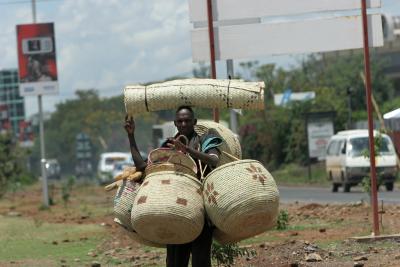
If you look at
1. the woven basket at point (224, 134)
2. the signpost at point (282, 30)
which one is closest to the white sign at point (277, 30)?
the signpost at point (282, 30)

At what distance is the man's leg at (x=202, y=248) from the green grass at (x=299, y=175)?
120 ft

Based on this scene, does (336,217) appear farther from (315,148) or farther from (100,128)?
(100,128)

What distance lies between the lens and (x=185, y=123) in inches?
384

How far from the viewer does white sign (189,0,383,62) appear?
13930mm

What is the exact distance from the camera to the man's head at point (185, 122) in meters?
9.74

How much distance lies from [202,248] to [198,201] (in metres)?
0.46

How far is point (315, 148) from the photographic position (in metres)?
47.4

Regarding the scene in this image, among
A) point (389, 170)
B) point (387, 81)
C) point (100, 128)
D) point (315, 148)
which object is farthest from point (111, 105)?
point (389, 170)

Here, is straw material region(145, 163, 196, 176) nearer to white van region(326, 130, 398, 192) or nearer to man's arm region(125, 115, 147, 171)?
man's arm region(125, 115, 147, 171)

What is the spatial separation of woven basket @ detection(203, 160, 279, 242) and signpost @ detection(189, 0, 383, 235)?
4639mm

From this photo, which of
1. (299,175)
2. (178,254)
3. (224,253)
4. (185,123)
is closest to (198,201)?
(178,254)

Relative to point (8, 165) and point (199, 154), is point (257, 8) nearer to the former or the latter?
point (199, 154)

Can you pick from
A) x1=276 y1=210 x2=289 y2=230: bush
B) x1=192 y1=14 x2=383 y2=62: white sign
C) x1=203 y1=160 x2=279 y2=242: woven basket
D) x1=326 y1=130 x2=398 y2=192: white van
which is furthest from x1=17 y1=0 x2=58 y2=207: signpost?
x1=203 y1=160 x2=279 y2=242: woven basket

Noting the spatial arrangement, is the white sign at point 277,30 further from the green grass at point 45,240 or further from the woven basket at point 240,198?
the woven basket at point 240,198
